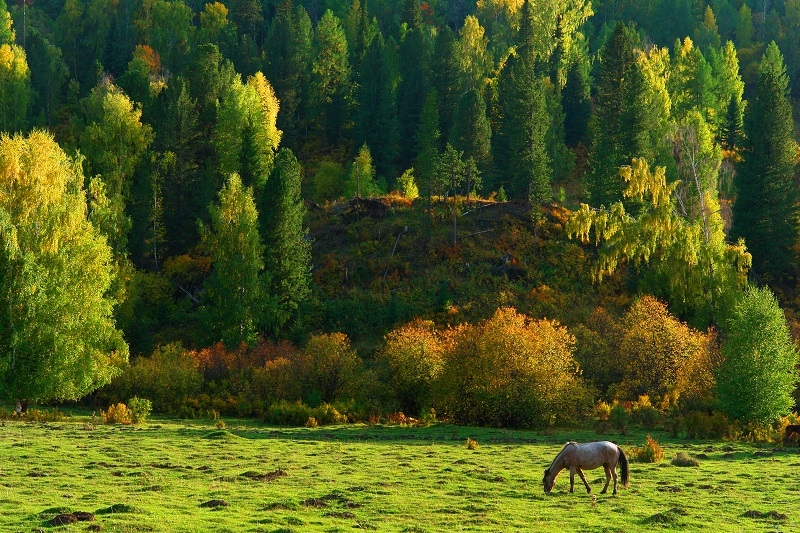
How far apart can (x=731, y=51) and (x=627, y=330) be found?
61049mm

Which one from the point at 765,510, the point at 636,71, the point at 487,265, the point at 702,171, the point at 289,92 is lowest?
the point at 765,510

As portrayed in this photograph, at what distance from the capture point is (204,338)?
66375 mm

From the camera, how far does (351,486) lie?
Answer: 27.4m

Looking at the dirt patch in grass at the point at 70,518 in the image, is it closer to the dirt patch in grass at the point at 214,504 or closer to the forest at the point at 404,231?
the dirt patch in grass at the point at 214,504

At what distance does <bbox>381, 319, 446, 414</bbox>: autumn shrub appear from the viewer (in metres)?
53.0

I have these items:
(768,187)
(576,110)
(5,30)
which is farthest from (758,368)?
(5,30)

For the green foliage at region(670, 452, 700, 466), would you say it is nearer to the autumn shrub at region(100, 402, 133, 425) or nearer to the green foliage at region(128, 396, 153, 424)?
the green foliage at region(128, 396, 153, 424)

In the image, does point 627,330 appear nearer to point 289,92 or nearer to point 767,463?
point 767,463

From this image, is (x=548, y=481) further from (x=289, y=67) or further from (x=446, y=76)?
(x=289, y=67)

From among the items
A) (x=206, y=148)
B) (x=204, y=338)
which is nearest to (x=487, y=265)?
(x=204, y=338)

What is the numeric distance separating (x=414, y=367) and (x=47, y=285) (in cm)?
2004

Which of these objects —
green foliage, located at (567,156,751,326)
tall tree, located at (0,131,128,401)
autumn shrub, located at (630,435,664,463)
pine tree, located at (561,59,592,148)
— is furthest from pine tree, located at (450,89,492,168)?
autumn shrub, located at (630,435,664,463)

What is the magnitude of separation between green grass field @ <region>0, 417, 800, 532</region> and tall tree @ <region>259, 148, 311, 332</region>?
2680 centimetres

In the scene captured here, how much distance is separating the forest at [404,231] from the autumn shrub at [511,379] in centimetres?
14
